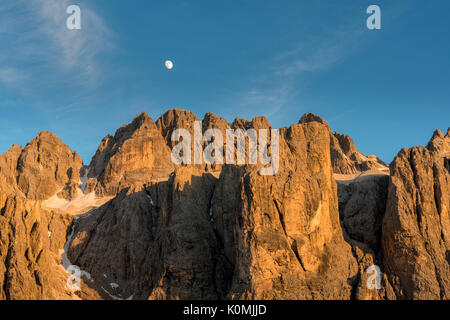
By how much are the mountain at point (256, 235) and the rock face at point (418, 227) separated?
0.47 feet

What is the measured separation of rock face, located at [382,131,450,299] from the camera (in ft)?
202

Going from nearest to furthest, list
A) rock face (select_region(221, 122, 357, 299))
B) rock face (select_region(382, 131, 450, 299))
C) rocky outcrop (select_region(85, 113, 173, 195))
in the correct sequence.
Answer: rock face (select_region(221, 122, 357, 299)) → rock face (select_region(382, 131, 450, 299)) → rocky outcrop (select_region(85, 113, 173, 195))

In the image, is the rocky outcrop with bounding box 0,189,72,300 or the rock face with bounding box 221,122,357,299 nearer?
the rock face with bounding box 221,122,357,299

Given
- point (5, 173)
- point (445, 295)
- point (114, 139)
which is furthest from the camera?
point (114, 139)

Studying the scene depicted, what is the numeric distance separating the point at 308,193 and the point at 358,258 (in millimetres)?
11156

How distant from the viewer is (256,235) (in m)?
61.8

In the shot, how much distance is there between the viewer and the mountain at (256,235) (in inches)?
2432

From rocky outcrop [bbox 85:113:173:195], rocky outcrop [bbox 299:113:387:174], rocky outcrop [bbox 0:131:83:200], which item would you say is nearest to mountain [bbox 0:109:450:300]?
rocky outcrop [bbox 85:113:173:195]

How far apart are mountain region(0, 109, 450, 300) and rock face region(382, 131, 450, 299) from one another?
145 mm

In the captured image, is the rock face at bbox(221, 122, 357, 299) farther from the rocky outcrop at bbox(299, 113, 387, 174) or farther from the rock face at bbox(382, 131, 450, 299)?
the rocky outcrop at bbox(299, 113, 387, 174)
